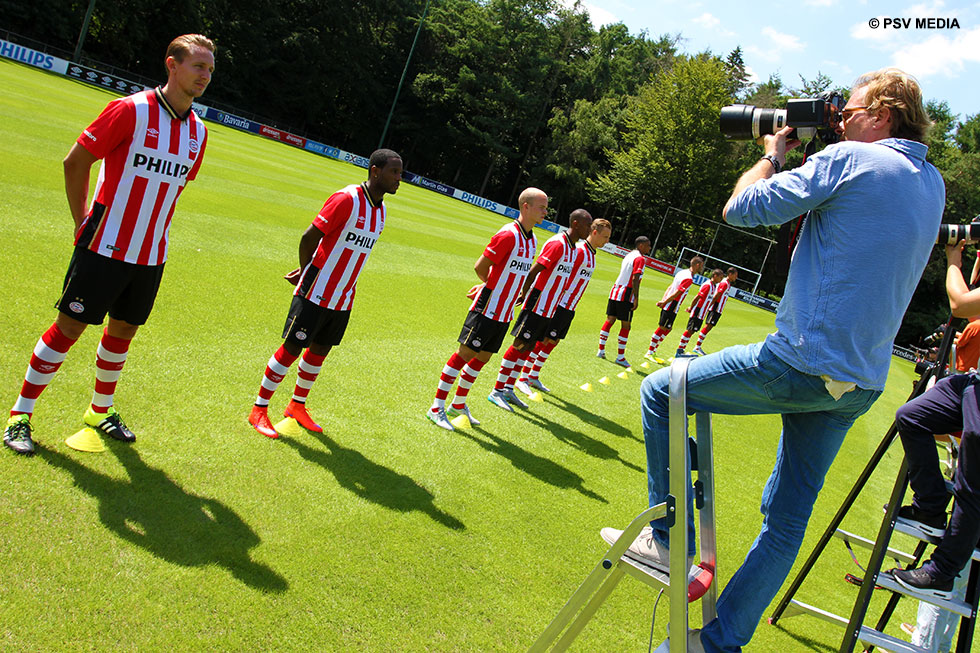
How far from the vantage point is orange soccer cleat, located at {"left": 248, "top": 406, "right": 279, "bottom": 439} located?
16.9 ft

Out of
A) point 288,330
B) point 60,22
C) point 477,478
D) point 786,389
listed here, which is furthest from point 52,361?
point 60,22

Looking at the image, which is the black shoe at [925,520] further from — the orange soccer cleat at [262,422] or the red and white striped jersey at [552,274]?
the red and white striped jersey at [552,274]

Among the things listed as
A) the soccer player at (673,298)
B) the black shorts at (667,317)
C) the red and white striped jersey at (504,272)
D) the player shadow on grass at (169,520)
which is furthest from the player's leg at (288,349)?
→ the black shorts at (667,317)

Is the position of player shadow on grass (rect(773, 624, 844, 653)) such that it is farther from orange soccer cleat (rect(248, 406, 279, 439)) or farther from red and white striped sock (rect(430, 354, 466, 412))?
orange soccer cleat (rect(248, 406, 279, 439))

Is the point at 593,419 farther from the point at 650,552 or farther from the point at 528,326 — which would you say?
the point at 650,552

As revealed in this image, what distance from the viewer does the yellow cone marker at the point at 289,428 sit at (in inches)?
207

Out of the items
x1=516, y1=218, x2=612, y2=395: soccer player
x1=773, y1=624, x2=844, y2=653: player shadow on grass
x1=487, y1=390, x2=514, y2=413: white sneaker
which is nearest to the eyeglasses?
x1=773, y1=624, x2=844, y2=653: player shadow on grass

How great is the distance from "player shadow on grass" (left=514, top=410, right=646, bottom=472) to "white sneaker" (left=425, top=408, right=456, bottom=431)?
4.84 feet

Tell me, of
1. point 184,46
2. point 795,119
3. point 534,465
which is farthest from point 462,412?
point 795,119

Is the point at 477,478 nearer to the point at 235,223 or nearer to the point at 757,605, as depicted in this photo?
the point at 757,605

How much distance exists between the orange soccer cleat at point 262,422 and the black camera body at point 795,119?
399cm

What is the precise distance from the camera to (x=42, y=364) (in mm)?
3992

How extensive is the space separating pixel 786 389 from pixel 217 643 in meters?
2.71

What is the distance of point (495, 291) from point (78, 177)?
150 inches
